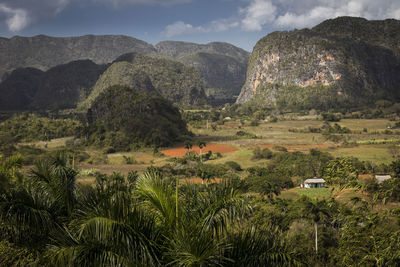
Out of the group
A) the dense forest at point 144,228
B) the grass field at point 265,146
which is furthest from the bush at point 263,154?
the dense forest at point 144,228

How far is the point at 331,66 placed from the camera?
518ft

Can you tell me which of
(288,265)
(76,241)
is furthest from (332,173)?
(76,241)

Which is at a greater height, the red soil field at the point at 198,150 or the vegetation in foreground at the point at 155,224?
the vegetation in foreground at the point at 155,224

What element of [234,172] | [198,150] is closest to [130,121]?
[198,150]

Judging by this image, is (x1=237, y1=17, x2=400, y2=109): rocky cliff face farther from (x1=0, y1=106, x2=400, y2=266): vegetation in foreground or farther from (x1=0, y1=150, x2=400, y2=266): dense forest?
(x1=0, y1=150, x2=400, y2=266): dense forest

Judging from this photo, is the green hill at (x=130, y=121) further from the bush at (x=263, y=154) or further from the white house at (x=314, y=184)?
the white house at (x=314, y=184)

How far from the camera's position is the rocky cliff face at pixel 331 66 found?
151625 millimetres

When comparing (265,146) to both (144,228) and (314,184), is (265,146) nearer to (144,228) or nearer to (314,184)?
(314,184)

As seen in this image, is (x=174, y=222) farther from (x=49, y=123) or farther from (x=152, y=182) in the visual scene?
(x=49, y=123)

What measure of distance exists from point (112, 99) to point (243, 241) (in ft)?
305

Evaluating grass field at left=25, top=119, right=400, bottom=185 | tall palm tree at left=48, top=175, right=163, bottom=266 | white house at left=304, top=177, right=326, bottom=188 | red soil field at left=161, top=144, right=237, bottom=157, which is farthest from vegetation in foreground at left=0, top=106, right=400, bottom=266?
red soil field at left=161, top=144, right=237, bottom=157

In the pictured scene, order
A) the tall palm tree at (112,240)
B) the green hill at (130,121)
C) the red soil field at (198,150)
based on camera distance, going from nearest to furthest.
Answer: the tall palm tree at (112,240) → the red soil field at (198,150) → the green hill at (130,121)

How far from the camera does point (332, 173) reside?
8.30 m

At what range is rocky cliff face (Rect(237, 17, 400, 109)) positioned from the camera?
152m
